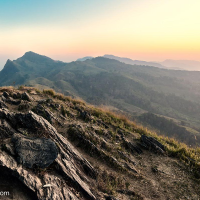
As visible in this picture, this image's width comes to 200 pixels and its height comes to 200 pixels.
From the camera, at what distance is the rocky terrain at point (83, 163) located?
6.10 metres

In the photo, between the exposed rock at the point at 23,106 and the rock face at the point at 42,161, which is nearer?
the rock face at the point at 42,161

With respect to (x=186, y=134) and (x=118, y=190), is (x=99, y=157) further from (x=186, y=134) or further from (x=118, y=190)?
(x=186, y=134)

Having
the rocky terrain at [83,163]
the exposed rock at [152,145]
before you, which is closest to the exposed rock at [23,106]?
the rocky terrain at [83,163]

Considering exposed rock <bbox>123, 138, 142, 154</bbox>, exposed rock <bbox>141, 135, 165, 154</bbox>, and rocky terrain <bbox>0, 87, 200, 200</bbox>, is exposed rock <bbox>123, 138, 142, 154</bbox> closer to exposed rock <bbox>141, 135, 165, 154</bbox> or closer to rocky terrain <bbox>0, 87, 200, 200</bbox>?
rocky terrain <bbox>0, 87, 200, 200</bbox>

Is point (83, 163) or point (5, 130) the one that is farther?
point (83, 163)

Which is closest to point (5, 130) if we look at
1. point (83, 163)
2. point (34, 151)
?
point (34, 151)

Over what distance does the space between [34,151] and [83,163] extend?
319 centimetres

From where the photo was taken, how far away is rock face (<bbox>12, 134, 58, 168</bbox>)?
6.50 m

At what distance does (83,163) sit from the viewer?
873cm

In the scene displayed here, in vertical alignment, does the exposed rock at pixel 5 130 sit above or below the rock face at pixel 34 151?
above

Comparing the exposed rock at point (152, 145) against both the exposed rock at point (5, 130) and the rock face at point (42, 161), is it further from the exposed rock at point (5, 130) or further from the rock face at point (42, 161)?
the exposed rock at point (5, 130)

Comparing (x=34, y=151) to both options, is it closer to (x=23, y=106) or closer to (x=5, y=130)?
(x=5, y=130)

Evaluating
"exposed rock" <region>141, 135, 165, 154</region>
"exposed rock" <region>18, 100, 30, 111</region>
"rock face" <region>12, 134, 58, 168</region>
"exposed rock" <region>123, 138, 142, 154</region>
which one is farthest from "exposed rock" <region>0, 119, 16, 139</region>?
"exposed rock" <region>141, 135, 165, 154</region>

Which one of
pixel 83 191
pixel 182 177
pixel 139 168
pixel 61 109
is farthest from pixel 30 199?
pixel 61 109
